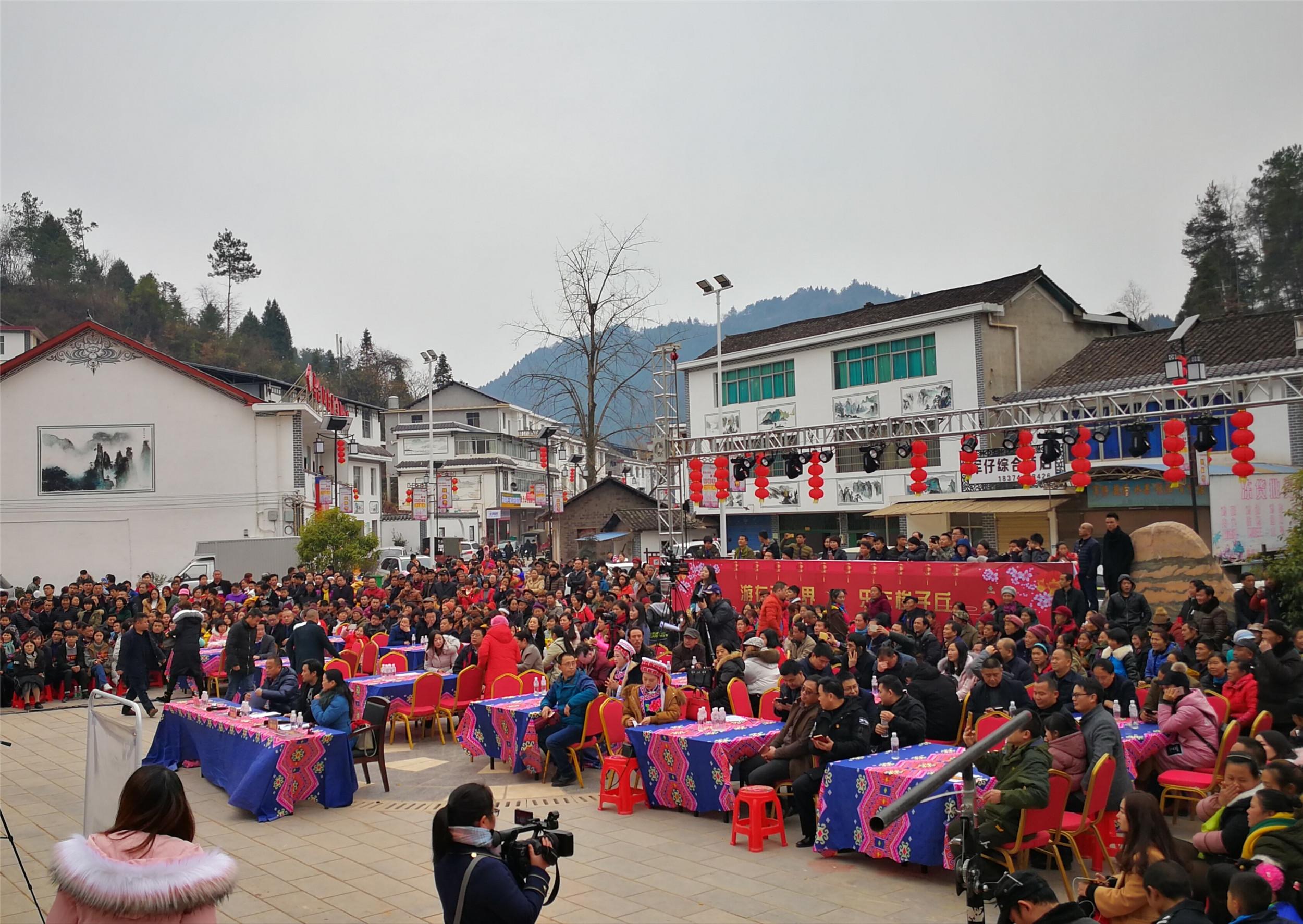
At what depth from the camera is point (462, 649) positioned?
13836 millimetres

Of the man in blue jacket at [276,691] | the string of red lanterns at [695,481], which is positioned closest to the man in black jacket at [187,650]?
the man in blue jacket at [276,691]

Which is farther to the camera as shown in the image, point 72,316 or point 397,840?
point 72,316

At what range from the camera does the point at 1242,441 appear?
1575 cm

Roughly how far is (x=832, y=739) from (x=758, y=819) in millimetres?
855

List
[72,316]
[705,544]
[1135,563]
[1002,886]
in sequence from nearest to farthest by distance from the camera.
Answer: [1002,886]
[1135,563]
[705,544]
[72,316]

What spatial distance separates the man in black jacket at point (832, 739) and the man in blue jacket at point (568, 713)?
2.82 metres

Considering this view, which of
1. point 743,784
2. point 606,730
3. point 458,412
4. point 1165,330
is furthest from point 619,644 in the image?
point 458,412

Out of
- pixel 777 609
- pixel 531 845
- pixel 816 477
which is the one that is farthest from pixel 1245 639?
pixel 816 477

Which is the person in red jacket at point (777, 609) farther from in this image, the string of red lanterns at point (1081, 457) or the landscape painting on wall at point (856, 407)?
the landscape painting on wall at point (856, 407)

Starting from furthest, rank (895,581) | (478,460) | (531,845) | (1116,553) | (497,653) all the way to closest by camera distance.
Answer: (478,460)
(895,581)
(1116,553)
(497,653)
(531,845)

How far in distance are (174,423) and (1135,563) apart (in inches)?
1170

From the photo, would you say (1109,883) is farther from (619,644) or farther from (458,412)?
(458,412)

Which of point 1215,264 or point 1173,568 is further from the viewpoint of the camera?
point 1215,264

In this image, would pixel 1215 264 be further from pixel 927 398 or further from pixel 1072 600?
pixel 1072 600
